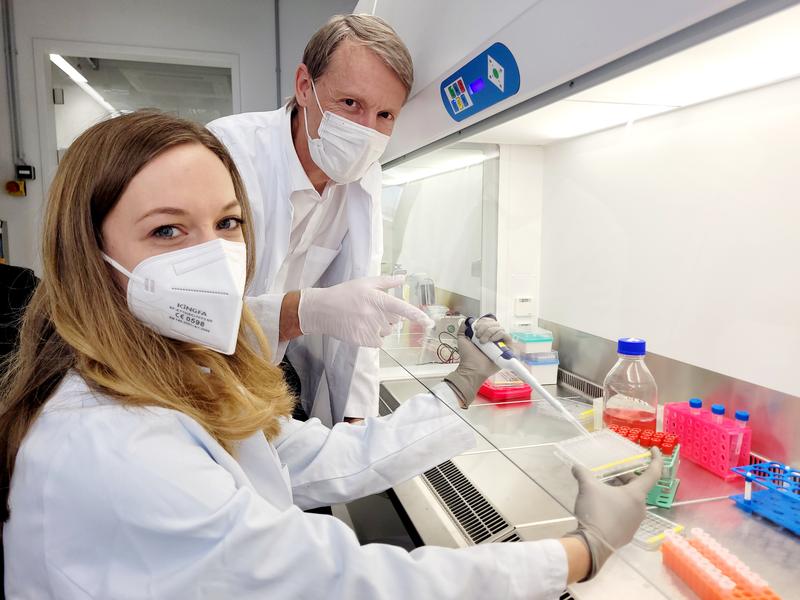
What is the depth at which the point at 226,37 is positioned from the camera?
3363 mm

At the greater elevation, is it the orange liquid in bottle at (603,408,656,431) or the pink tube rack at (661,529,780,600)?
the orange liquid in bottle at (603,408,656,431)

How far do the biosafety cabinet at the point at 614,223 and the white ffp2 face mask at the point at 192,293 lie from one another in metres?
0.51

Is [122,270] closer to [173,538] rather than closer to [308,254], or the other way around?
[173,538]

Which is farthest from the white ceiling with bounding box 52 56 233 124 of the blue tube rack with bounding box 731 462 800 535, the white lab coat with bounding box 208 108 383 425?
the blue tube rack with bounding box 731 462 800 535

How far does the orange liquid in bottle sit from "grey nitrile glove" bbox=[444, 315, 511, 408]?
29cm

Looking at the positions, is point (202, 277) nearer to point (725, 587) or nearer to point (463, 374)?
point (463, 374)

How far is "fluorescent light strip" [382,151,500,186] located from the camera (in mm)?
1880

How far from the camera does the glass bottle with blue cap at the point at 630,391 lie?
1236 millimetres

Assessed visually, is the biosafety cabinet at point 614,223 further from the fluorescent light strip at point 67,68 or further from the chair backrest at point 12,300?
the fluorescent light strip at point 67,68

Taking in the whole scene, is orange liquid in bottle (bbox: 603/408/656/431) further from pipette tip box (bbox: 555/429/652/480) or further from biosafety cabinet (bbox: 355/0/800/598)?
pipette tip box (bbox: 555/429/652/480)

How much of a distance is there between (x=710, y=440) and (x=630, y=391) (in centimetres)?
28

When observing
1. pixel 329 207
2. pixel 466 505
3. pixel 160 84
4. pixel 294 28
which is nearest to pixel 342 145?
pixel 329 207

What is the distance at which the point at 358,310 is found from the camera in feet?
4.29

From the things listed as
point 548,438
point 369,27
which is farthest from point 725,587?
point 369,27
